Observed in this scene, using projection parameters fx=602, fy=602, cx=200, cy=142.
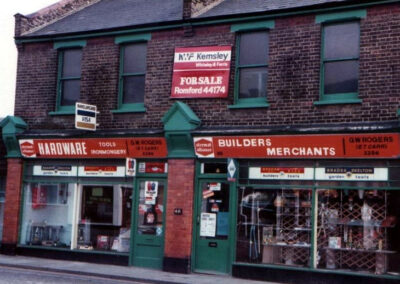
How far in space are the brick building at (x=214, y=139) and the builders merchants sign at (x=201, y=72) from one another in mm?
31

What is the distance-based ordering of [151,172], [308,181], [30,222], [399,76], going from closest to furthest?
1. [399,76]
2. [308,181]
3. [151,172]
4. [30,222]

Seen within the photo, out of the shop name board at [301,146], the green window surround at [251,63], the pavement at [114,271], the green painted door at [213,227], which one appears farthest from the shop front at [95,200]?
the green window surround at [251,63]

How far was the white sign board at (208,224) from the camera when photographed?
50.2 ft

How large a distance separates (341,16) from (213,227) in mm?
6033

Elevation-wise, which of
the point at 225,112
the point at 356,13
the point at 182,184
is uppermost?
the point at 356,13

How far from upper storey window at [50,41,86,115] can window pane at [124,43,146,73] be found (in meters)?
1.51

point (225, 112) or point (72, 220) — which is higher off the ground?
point (225, 112)

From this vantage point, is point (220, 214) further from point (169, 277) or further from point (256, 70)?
point (256, 70)

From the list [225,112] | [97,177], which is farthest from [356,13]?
[97,177]

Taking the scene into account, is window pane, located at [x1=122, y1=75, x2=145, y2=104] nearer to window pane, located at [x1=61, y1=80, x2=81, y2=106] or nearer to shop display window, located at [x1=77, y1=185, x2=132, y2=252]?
window pane, located at [x1=61, y1=80, x2=81, y2=106]

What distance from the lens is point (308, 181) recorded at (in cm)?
1423

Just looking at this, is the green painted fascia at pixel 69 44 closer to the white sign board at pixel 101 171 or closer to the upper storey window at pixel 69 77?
the upper storey window at pixel 69 77

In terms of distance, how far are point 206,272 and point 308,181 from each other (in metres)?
3.51

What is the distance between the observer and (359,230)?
45.1 ft
